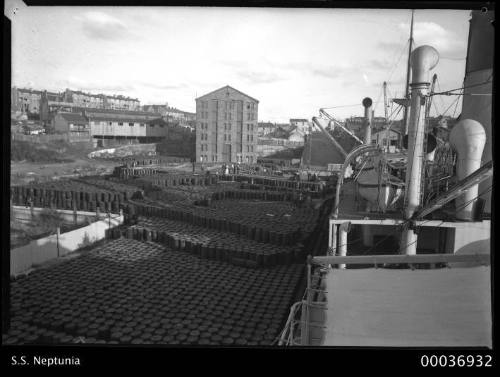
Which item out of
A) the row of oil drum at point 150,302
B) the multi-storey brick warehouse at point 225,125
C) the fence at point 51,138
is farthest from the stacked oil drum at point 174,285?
the fence at point 51,138

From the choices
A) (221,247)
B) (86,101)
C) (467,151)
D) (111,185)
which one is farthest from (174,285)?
(86,101)

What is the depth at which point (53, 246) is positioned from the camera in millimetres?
15656

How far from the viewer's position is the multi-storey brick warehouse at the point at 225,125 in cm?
3788

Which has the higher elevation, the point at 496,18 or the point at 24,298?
the point at 496,18

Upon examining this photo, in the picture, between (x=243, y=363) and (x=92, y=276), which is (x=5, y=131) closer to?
(x=243, y=363)

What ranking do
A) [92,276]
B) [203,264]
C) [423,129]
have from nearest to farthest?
1. [423,129]
2. [92,276]
3. [203,264]

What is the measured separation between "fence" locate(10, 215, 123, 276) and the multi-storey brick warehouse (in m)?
21.2

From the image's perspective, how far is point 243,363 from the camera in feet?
13.2

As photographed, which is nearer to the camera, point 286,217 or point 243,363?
point 243,363

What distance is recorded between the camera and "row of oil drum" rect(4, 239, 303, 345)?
9.32 m

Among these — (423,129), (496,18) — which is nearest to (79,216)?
(423,129)

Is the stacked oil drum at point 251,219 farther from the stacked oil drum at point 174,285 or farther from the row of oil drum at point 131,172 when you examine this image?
the row of oil drum at point 131,172

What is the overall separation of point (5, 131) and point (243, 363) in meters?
3.62

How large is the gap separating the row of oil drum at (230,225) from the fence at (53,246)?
4233 millimetres
